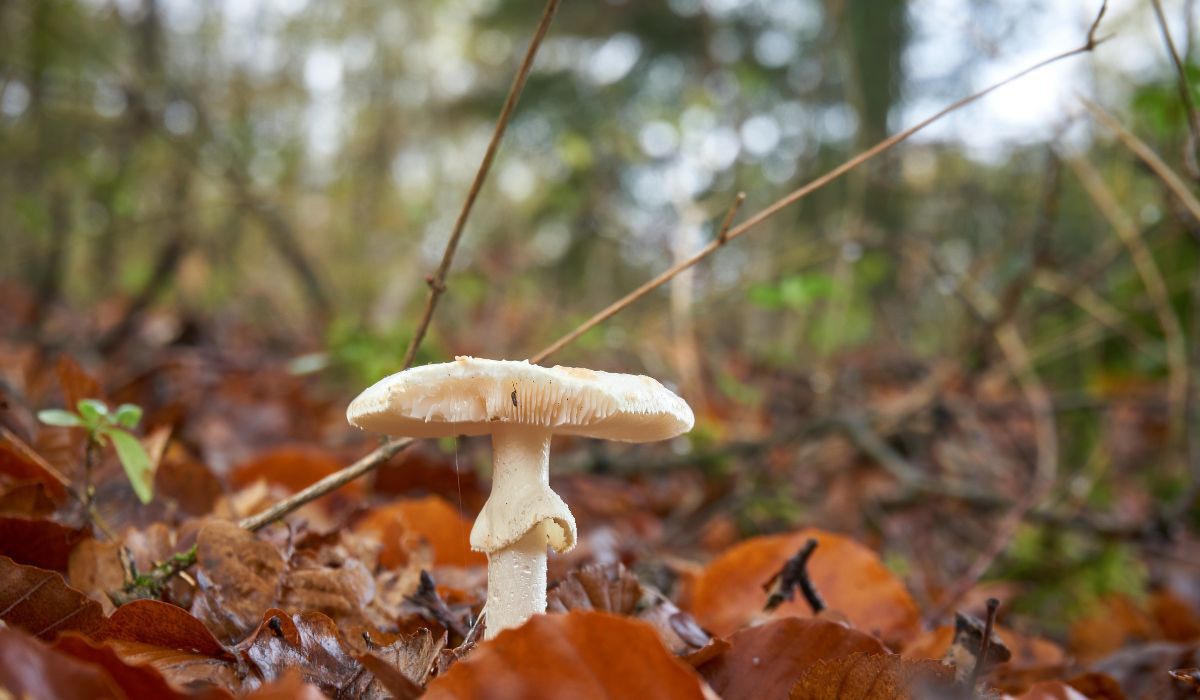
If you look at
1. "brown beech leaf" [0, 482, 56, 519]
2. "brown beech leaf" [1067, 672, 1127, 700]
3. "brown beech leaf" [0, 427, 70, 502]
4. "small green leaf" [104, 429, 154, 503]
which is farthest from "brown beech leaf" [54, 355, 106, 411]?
"brown beech leaf" [1067, 672, 1127, 700]

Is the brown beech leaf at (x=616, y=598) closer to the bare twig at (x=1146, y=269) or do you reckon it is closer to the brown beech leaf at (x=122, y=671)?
the brown beech leaf at (x=122, y=671)

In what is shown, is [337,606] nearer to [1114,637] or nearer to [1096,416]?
[1114,637]

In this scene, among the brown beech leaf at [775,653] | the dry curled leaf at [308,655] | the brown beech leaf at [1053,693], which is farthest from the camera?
the brown beech leaf at [775,653]

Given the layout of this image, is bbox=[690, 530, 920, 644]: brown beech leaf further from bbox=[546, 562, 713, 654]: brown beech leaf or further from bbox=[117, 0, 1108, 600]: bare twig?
bbox=[117, 0, 1108, 600]: bare twig

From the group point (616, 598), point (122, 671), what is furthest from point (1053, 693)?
point (122, 671)

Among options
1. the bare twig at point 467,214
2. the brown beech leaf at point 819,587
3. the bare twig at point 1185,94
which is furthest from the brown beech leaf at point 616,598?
the bare twig at point 1185,94

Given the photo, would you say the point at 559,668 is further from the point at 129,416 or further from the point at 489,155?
the point at 129,416
